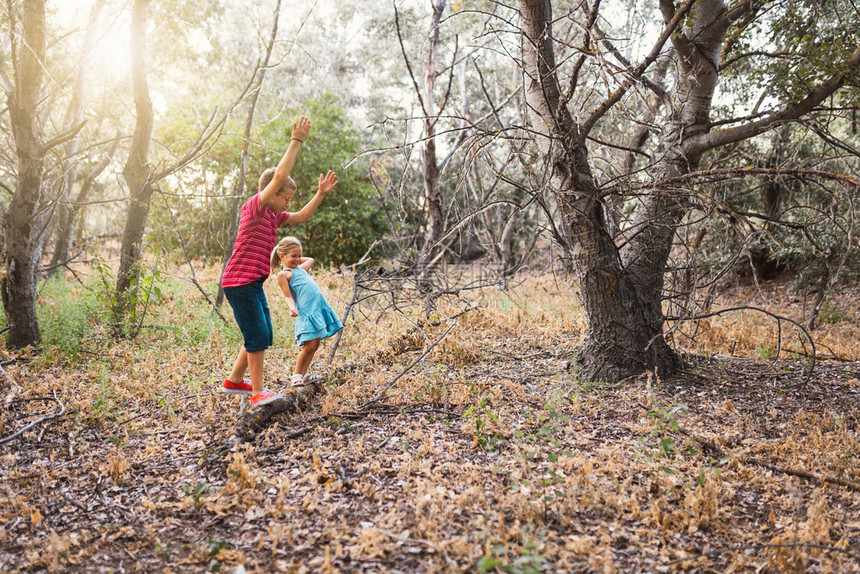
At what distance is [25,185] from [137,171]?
3.91 ft

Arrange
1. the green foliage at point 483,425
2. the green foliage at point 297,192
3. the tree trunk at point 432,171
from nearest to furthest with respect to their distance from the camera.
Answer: the green foliage at point 483,425 → the tree trunk at point 432,171 → the green foliage at point 297,192

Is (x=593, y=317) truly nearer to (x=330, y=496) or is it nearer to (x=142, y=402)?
(x=330, y=496)

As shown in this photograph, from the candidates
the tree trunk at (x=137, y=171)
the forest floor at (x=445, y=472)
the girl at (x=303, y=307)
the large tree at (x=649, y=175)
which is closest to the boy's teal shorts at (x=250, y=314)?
the girl at (x=303, y=307)

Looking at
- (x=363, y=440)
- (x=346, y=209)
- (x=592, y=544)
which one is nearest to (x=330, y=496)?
(x=363, y=440)

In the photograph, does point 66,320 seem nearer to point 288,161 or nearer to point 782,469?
point 288,161

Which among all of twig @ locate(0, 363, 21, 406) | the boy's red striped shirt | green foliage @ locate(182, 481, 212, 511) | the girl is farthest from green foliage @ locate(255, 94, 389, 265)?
green foliage @ locate(182, 481, 212, 511)

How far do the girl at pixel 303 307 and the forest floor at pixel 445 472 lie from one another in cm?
38

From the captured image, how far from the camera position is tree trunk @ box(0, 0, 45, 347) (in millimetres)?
5461

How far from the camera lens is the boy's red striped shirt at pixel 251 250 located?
12.5 ft

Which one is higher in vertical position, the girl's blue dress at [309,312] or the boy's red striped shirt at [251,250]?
the boy's red striped shirt at [251,250]

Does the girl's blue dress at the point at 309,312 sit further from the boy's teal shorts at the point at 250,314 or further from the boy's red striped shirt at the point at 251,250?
the boy's red striped shirt at the point at 251,250

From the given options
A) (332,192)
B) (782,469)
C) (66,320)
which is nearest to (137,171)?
(66,320)

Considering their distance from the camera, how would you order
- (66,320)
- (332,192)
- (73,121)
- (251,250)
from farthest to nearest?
(332,192) → (73,121) → (66,320) → (251,250)

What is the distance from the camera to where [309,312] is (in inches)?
173
